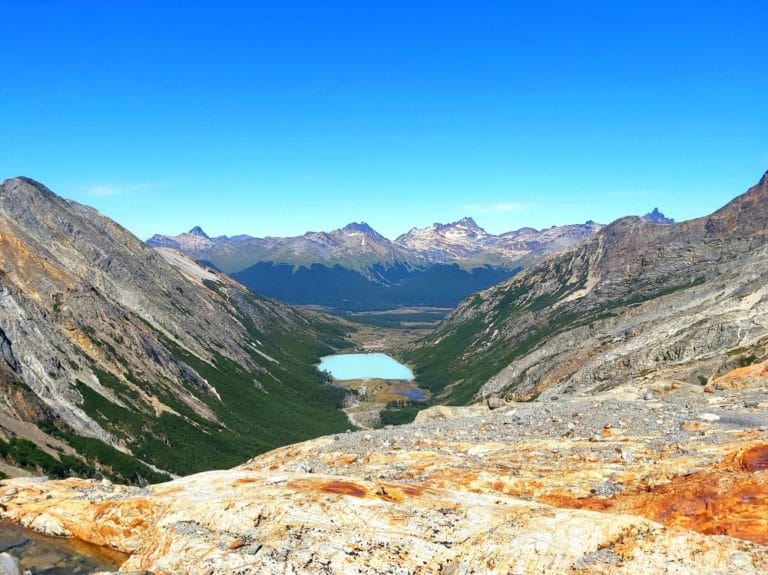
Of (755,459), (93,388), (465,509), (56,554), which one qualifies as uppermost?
(755,459)

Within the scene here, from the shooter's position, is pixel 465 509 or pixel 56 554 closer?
pixel 465 509

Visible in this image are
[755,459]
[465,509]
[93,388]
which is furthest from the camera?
[93,388]

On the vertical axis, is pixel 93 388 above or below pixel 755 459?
below

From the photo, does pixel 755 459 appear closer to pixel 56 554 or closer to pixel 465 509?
pixel 465 509

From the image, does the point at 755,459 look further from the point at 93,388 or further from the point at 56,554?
the point at 93,388

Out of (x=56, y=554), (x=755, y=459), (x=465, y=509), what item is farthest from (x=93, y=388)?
(x=755, y=459)

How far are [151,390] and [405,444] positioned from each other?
140522 millimetres

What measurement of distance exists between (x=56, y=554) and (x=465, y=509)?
22794 mm

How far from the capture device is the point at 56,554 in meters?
30.1

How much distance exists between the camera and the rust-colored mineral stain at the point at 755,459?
3219 centimetres

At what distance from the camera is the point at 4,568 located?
25281 mm

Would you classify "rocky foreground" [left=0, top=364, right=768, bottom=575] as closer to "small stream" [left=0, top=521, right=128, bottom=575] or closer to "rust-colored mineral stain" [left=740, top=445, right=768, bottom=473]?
"rust-colored mineral stain" [left=740, top=445, right=768, bottom=473]

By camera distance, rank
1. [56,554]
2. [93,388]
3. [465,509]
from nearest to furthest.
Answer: [465,509]
[56,554]
[93,388]

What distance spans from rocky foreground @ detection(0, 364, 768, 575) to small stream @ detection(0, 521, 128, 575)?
0.63 m
